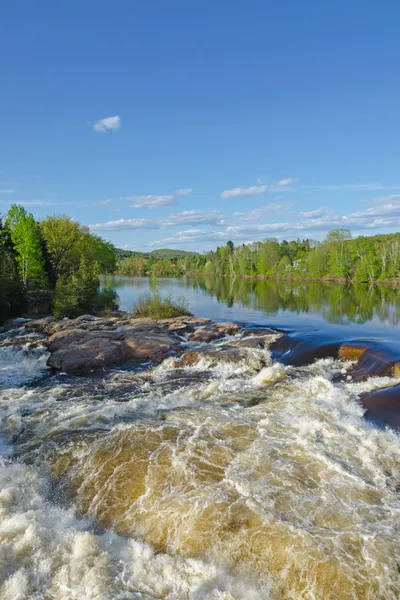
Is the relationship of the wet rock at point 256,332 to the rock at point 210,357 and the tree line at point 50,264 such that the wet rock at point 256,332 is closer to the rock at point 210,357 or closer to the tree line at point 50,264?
the rock at point 210,357

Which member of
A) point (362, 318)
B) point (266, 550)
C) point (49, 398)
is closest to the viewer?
point (266, 550)

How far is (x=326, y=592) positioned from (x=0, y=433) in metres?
8.02

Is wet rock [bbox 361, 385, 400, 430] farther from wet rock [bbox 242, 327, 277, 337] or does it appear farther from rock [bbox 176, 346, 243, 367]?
wet rock [bbox 242, 327, 277, 337]

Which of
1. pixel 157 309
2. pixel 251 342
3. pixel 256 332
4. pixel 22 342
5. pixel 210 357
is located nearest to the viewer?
pixel 210 357

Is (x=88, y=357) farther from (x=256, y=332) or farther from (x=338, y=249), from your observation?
(x=338, y=249)

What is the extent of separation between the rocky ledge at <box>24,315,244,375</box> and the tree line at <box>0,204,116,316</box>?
6.39 meters

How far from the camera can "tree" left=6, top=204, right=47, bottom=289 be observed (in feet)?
127

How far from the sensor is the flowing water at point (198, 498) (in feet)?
15.4

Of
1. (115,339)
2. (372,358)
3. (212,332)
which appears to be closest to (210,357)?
(212,332)

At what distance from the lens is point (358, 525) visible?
544 centimetres

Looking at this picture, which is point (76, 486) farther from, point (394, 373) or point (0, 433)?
point (394, 373)

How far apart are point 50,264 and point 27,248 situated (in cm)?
728

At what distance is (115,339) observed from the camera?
1773 centimetres

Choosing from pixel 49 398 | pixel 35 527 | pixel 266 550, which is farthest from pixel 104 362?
pixel 266 550
